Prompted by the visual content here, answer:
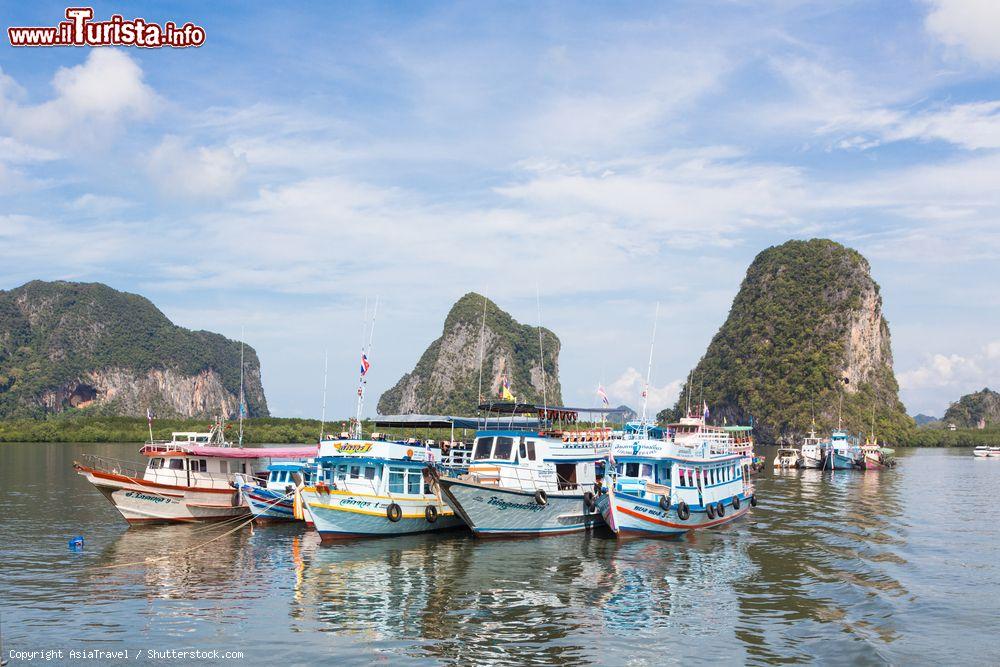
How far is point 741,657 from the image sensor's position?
16469mm

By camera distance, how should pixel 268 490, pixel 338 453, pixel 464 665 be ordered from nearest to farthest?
pixel 464 665
pixel 338 453
pixel 268 490

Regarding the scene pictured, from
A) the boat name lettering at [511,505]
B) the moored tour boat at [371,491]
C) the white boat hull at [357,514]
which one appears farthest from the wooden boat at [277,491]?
the boat name lettering at [511,505]

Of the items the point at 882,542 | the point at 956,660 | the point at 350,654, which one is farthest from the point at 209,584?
the point at 882,542

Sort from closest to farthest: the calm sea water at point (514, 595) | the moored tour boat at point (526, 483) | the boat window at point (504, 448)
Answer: the calm sea water at point (514, 595) < the moored tour boat at point (526, 483) < the boat window at point (504, 448)

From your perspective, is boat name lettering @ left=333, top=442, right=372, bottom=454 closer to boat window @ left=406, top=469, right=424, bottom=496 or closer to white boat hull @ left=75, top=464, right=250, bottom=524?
boat window @ left=406, top=469, right=424, bottom=496

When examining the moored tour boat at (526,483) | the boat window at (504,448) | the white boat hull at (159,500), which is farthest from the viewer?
the white boat hull at (159,500)

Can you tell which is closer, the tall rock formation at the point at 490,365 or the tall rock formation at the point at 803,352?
the tall rock formation at the point at 803,352

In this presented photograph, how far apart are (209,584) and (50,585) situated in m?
4.27

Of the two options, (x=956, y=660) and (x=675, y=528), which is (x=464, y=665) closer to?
(x=956, y=660)

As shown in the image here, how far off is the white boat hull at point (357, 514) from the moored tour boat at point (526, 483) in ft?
7.67

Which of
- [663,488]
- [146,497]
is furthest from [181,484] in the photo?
[663,488]

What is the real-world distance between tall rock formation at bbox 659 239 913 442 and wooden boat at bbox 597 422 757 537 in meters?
112

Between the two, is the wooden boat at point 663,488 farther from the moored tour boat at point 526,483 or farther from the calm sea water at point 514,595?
the moored tour boat at point 526,483

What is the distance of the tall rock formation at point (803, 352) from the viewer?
146 meters
